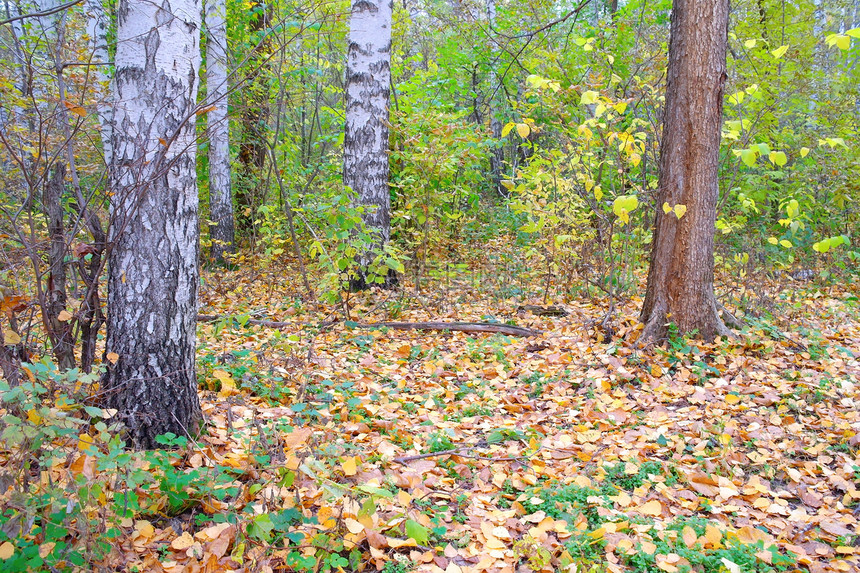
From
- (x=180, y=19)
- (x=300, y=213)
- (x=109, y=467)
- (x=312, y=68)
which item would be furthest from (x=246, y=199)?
(x=109, y=467)

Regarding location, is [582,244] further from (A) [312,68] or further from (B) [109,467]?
(B) [109,467]

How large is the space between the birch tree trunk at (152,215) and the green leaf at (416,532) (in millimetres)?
1334

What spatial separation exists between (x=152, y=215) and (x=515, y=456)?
90.9 inches

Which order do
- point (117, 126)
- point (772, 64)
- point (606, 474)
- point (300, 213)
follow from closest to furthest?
point (117, 126)
point (606, 474)
point (300, 213)
point (772, 64)

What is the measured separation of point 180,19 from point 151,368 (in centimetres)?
171

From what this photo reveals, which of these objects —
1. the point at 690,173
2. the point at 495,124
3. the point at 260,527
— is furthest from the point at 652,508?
the point at 495,124

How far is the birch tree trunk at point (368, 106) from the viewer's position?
631cm

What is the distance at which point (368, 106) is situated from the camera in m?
6.39

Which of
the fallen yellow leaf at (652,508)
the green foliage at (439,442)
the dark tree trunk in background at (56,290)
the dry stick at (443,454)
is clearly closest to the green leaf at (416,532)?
the dry stick at (443,454)

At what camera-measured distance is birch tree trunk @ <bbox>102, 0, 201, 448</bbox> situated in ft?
8.48

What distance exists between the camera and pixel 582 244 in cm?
684

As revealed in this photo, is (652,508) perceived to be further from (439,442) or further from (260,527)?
(260,527)

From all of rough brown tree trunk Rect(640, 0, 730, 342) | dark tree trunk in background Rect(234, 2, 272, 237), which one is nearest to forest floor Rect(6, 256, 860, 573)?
rough brown tree trunk Rect(640, 0, 730, 342)

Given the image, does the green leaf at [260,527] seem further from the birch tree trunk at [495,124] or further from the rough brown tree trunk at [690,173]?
the birch tree trunk at [495,124]
